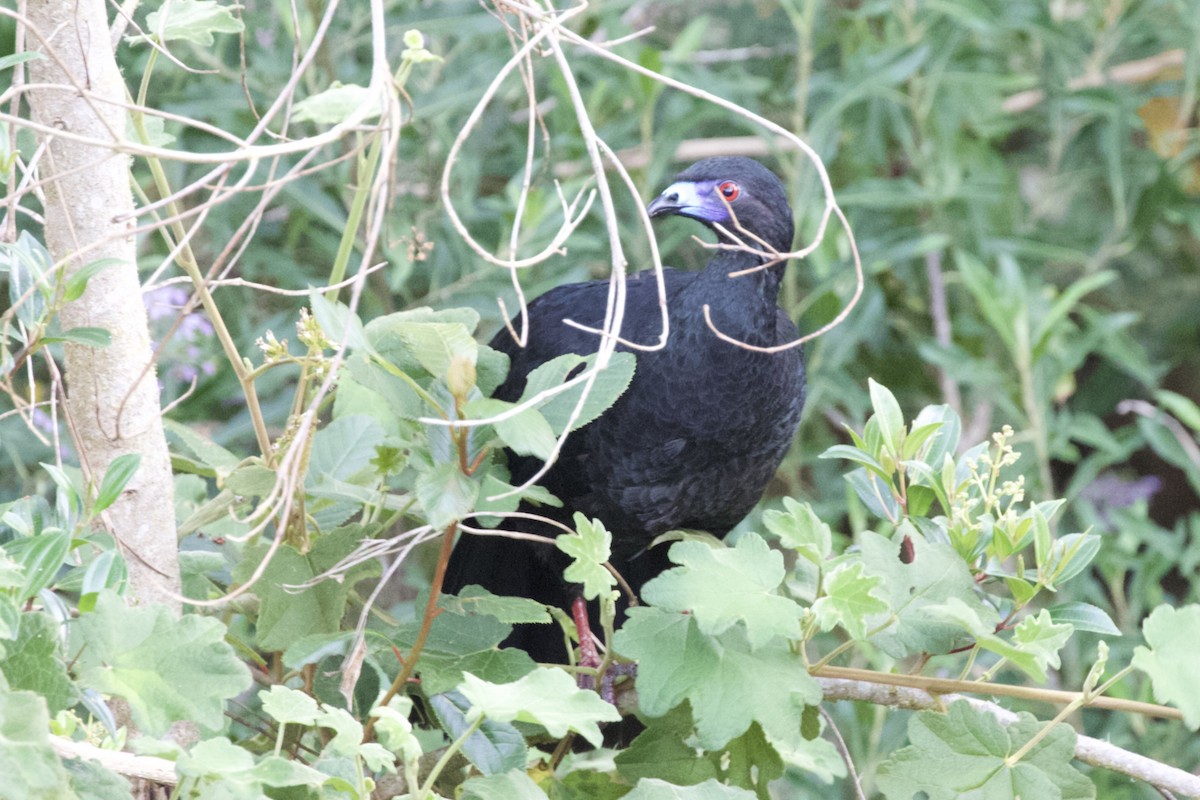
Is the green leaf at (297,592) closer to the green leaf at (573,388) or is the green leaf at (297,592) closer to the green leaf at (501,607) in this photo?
the green leaf at (501,607)

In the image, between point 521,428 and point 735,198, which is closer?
point 521,428

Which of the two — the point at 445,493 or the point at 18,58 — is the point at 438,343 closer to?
the point at 445,493

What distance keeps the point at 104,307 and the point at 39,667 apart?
34 centimetres

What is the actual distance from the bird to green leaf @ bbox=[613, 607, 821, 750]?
25.0 inches

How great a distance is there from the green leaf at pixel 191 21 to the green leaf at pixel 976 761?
720 millimetres

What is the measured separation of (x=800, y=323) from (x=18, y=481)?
162 centimetres

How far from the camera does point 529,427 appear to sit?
0.90 metres

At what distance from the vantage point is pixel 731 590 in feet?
3.01

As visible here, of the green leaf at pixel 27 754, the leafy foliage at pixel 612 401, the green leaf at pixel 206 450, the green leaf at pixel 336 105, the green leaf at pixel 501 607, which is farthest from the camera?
the green leaf at pixel 206 450

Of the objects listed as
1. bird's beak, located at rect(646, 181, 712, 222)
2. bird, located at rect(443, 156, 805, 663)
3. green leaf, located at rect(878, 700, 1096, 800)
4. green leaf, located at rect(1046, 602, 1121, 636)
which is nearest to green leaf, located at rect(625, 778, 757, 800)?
green leaf, located at rect(878, 700, 1096, 800)

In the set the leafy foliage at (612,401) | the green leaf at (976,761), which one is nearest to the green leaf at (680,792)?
the leafy foliage at (612,401)

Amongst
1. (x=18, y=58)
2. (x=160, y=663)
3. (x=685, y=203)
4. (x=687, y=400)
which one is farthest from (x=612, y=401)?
(x=685, y=203)

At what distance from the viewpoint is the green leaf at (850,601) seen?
0.89 metres

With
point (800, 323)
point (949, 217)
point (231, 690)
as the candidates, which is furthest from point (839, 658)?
point (949, 217)
